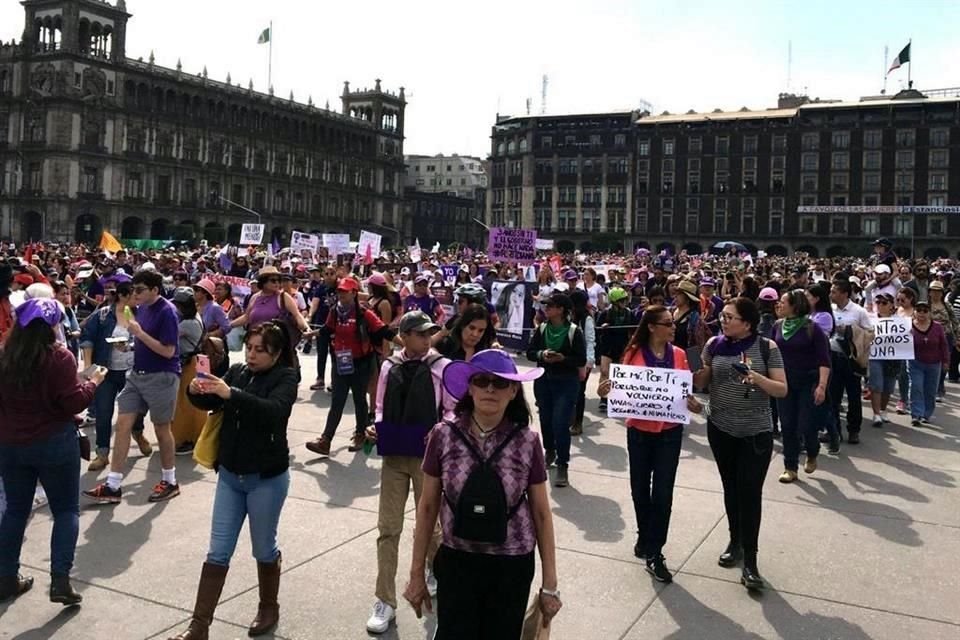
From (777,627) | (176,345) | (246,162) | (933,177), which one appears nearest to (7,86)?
(246,162)

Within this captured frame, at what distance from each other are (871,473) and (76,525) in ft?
22.9

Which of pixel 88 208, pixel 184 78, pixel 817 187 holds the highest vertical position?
pixel 184 78

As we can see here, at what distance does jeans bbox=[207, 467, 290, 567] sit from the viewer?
4250 mm

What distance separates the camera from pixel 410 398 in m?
4.65

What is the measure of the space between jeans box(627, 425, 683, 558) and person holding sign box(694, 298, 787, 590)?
0.34 meters

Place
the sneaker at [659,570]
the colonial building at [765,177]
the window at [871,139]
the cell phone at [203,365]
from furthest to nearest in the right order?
the window at [871,139] → the colonial building at [765,177] → the sneaker at [659,570] → the cell phone at [203,365]

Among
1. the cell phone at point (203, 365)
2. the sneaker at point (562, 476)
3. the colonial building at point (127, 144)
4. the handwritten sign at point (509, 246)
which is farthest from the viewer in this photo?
the colonial building at point (127, 144)

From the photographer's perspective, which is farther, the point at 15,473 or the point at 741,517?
the point at 741,517

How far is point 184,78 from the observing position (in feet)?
241

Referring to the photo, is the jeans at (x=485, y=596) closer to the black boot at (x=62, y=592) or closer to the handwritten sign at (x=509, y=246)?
the black boot at (x=62, y=592)

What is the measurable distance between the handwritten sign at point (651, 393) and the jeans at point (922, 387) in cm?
651

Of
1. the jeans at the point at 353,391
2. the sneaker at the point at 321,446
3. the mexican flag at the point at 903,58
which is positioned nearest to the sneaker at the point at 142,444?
the sneaker at the point at 321,446

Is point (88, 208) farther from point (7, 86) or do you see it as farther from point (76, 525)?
point (76, 525)

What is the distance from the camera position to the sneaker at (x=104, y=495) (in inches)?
258
